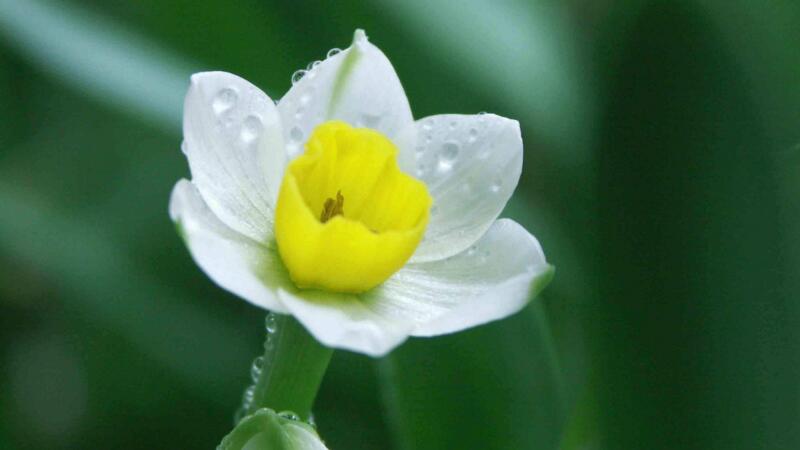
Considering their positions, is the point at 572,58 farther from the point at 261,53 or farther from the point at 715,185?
the point at 715,185

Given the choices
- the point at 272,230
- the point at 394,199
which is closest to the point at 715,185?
the point at 394,199

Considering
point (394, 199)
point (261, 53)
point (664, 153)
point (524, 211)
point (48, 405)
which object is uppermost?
point (664, 153)

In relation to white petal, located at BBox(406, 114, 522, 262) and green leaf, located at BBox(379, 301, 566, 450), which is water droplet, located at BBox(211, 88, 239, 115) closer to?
white petal, located at BBox(406, 114, 522, 262)

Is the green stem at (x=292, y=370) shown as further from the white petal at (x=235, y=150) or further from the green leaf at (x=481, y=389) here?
the green leaf at (x=481, y=389)

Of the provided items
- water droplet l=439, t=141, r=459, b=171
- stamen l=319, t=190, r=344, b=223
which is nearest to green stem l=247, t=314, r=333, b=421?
stamen l=319, t=190, r=344, b=223

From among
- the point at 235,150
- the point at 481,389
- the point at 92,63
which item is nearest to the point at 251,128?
the point at 235,150
